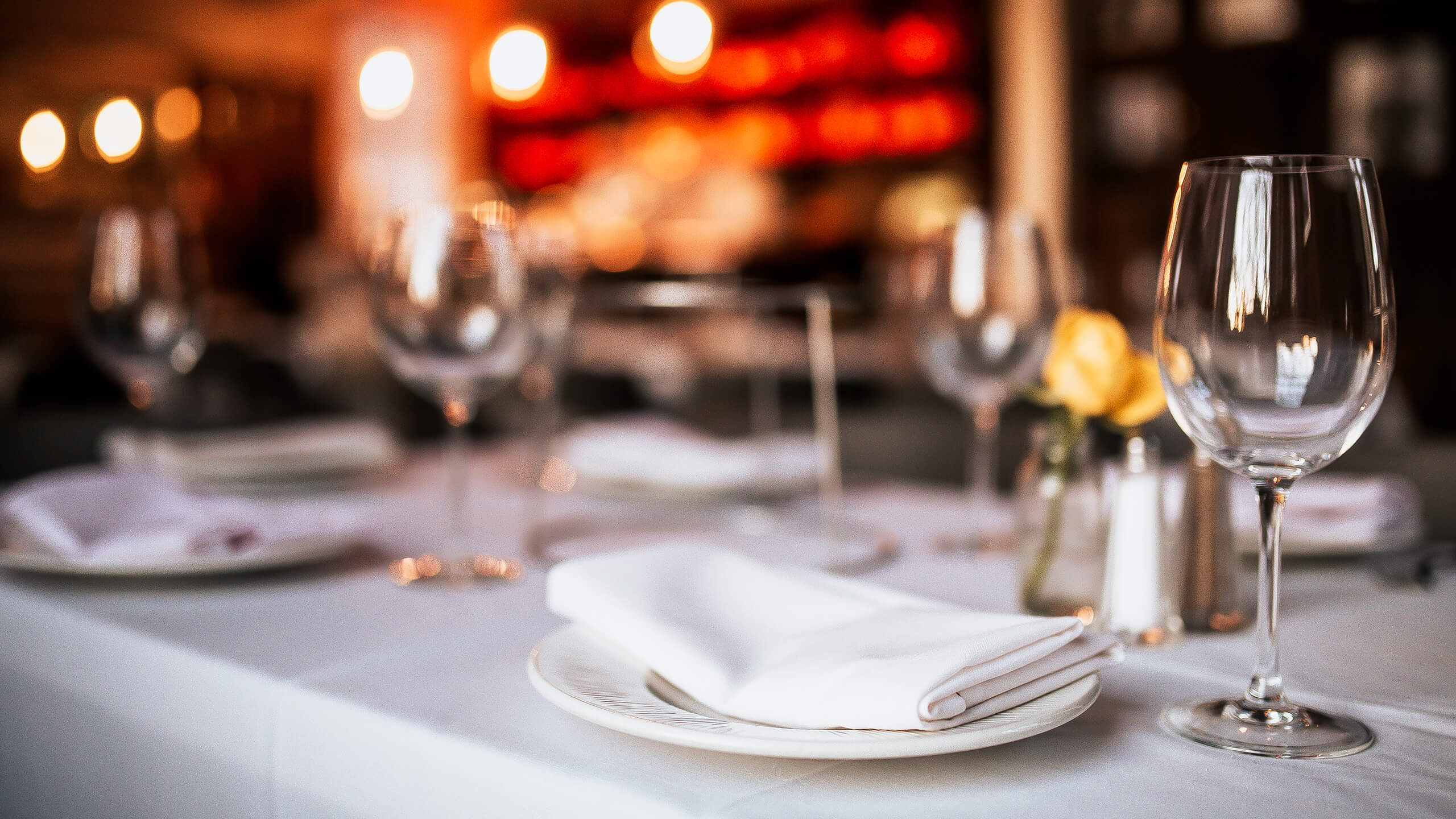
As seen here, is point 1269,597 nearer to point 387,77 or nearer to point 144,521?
point 144,521

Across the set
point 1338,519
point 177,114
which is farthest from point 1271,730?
point 177,114

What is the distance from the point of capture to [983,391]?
3.14ft

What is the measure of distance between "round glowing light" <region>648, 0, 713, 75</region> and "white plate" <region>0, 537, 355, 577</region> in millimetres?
3944

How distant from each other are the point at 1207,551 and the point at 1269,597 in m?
0.21

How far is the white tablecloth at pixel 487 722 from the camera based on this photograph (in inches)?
17.5

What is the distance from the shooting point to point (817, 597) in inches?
23.4

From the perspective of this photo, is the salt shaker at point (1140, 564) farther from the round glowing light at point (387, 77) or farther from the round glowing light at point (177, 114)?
the round glowing light at point (177, 114)

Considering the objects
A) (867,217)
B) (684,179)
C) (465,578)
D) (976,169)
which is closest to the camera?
(465,578)

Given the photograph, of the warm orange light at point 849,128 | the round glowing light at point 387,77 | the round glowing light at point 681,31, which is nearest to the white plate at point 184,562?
the round glowing light at point 681,31

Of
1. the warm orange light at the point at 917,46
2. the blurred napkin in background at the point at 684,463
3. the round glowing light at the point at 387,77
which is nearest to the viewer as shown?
the blurred napkin in background at the point at 684,463

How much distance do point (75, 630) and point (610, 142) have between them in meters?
6.50

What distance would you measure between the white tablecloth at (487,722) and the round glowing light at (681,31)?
387 cm

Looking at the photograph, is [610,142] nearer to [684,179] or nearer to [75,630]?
[684,179]

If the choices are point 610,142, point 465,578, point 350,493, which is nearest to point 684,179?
point 610,142
